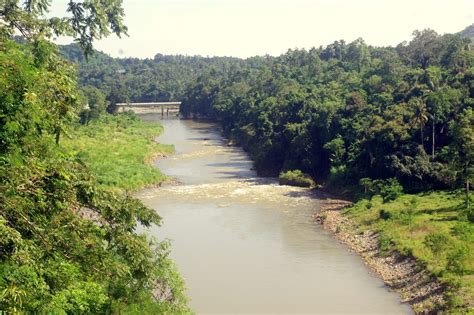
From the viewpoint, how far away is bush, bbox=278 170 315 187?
5603 centimetres

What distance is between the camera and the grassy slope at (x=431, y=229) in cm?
2823

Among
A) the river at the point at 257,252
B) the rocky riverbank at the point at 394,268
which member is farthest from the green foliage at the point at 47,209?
the rocky riverbank at the point at 394,268

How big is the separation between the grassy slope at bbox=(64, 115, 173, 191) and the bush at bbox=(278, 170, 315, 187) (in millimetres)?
12651

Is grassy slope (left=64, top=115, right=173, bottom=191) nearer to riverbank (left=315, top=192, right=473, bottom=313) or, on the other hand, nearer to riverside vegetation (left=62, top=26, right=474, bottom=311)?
riverside vegetation (left=62, top=26, right=474, bottom=311)

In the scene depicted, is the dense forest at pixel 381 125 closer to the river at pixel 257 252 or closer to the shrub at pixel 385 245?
the river at pixel 257 252

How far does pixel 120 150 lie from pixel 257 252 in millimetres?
37421

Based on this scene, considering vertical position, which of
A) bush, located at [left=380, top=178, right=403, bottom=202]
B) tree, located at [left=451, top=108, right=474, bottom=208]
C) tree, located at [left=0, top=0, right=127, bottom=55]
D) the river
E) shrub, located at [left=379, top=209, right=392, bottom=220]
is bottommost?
the river

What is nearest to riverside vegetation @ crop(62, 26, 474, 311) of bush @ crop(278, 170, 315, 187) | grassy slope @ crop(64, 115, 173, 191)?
bush @ crop(278, 170, 315, 187)

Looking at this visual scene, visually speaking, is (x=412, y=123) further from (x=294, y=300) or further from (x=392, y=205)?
(x=294, y=300)

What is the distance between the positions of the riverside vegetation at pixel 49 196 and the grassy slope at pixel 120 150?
86.5 ft

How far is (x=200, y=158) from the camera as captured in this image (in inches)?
2926

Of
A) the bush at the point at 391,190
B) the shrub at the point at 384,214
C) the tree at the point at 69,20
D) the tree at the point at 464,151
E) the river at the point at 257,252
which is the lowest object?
the river at the point at 257,252

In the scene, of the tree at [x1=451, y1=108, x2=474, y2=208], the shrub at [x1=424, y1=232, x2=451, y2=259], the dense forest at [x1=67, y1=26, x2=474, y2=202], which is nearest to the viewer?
the shrub at [x1=424, y1=232, x2=451, y2=259]

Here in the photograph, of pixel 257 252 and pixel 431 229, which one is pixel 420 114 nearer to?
pixel 431 229
